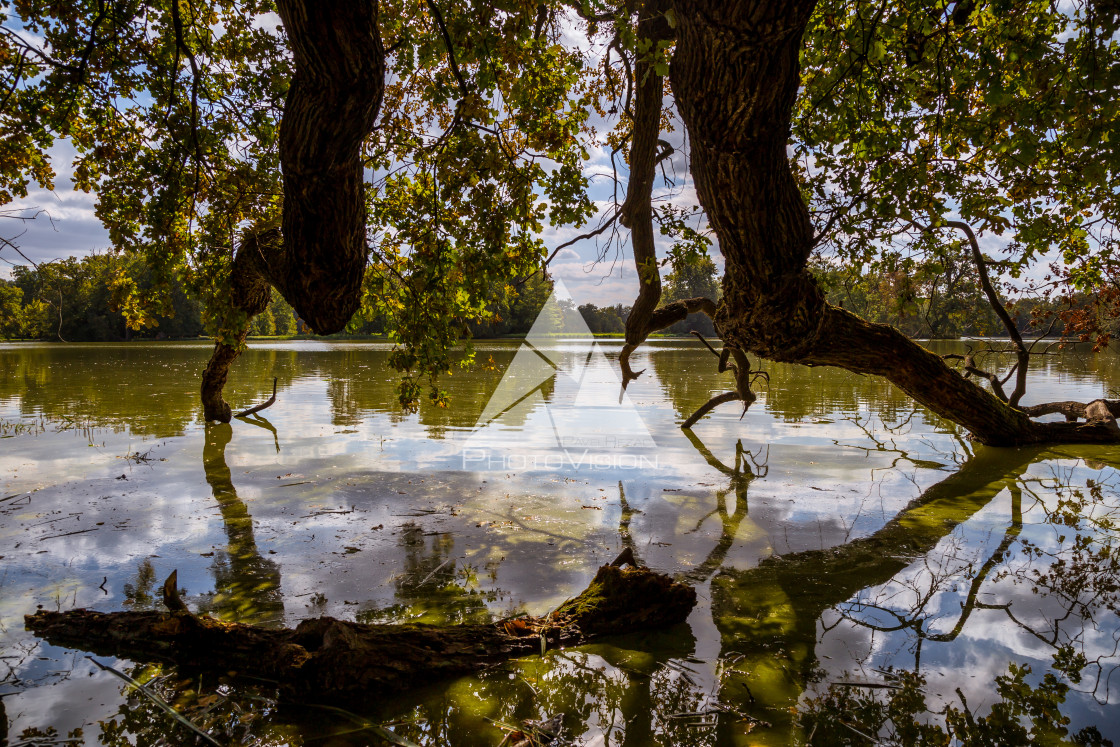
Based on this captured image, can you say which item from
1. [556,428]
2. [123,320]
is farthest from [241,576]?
[123,320]

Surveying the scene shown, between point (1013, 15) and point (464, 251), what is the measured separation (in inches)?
187

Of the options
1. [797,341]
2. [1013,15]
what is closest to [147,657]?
[797,341]

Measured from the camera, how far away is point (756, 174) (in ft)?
11.7

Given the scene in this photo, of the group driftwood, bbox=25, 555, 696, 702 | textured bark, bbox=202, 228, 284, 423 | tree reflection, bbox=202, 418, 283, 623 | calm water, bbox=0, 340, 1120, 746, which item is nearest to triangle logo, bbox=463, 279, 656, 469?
calm water, bbox=0, 340, 1120, 746

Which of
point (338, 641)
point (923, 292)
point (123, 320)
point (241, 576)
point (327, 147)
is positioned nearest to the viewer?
point (338, 641)

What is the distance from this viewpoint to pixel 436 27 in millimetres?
4906

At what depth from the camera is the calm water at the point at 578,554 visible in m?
2.67

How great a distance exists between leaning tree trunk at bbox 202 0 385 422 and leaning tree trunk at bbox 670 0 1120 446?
1.82 m

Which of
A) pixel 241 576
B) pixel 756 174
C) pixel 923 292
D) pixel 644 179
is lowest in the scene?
pixel 241 576

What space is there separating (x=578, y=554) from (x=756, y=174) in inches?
122

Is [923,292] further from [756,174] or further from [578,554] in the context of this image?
[578,554]

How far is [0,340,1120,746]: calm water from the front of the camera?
8.75 feet

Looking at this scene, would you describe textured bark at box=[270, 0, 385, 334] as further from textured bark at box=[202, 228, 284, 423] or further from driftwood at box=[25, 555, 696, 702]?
driftwood at box=[25, 555, 696, 702]

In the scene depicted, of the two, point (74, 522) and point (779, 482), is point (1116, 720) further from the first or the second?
point (74, 522)
